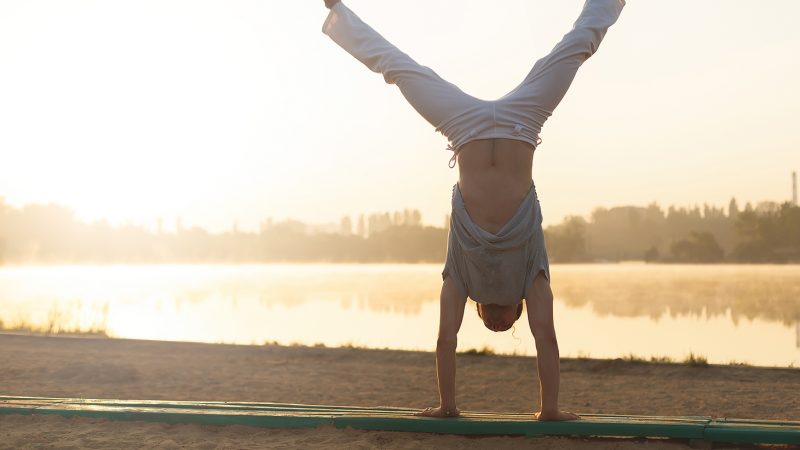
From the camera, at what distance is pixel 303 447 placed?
4.02 m

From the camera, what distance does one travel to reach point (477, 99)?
160 inches

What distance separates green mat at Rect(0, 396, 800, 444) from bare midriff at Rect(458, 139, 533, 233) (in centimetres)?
108

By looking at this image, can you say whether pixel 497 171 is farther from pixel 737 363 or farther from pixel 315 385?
pixel 737 363

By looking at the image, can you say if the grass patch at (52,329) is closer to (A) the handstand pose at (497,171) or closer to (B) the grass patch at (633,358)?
(B) the grass patch at (633,358)

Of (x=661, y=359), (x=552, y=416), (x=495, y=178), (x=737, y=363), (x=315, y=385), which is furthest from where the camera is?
(x=661, y=359)

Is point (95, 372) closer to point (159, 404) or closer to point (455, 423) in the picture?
point (159, 404)

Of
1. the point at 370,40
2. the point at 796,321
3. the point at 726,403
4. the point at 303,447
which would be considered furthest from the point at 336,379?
the point at 796,321

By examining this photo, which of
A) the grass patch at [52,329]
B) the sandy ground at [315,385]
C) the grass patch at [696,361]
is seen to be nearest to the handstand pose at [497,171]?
the sandy ground at [315,385]

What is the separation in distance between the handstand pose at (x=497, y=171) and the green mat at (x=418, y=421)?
0.20 metres

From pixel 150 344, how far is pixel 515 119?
9422 mm

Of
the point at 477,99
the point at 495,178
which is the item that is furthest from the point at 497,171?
the point at 477,99

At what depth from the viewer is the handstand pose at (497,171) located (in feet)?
13.0

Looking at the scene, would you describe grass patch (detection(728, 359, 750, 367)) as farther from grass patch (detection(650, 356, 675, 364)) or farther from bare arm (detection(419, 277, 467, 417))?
bare arm (detection(419, 277, 467, 417))

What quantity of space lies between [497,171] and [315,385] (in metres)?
5.20
